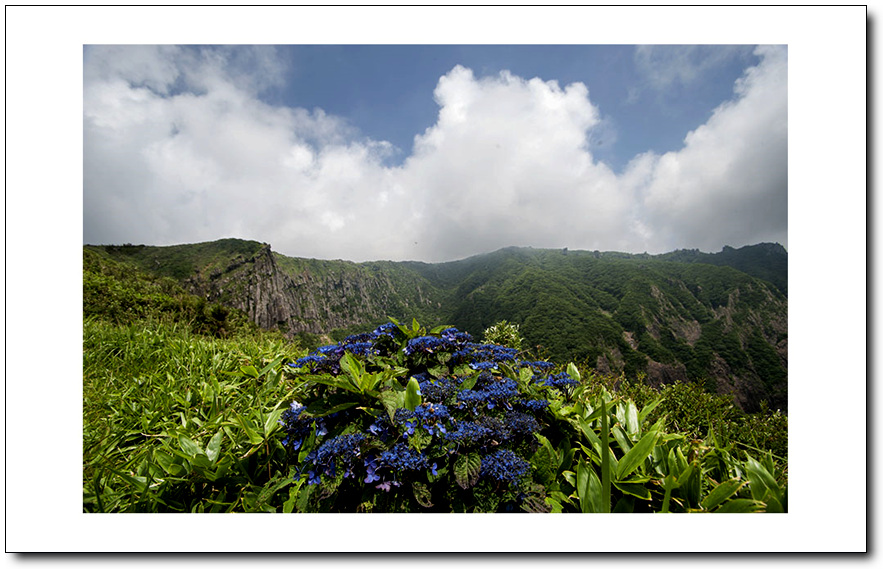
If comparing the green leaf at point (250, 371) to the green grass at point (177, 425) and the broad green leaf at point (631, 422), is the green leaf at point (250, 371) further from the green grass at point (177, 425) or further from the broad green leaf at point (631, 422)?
the broad green leaf at point (631, 422)

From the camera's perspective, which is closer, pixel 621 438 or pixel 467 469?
pixel 467 469

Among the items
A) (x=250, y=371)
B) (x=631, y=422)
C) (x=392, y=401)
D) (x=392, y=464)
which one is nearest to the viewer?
(x=392, y=464)

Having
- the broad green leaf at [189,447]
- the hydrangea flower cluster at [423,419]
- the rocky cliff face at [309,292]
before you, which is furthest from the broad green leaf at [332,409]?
the rocky cliff face at [309,292]

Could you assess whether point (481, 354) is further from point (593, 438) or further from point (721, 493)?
point (721, 493)

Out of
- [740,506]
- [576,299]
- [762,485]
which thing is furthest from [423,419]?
[576,299]
